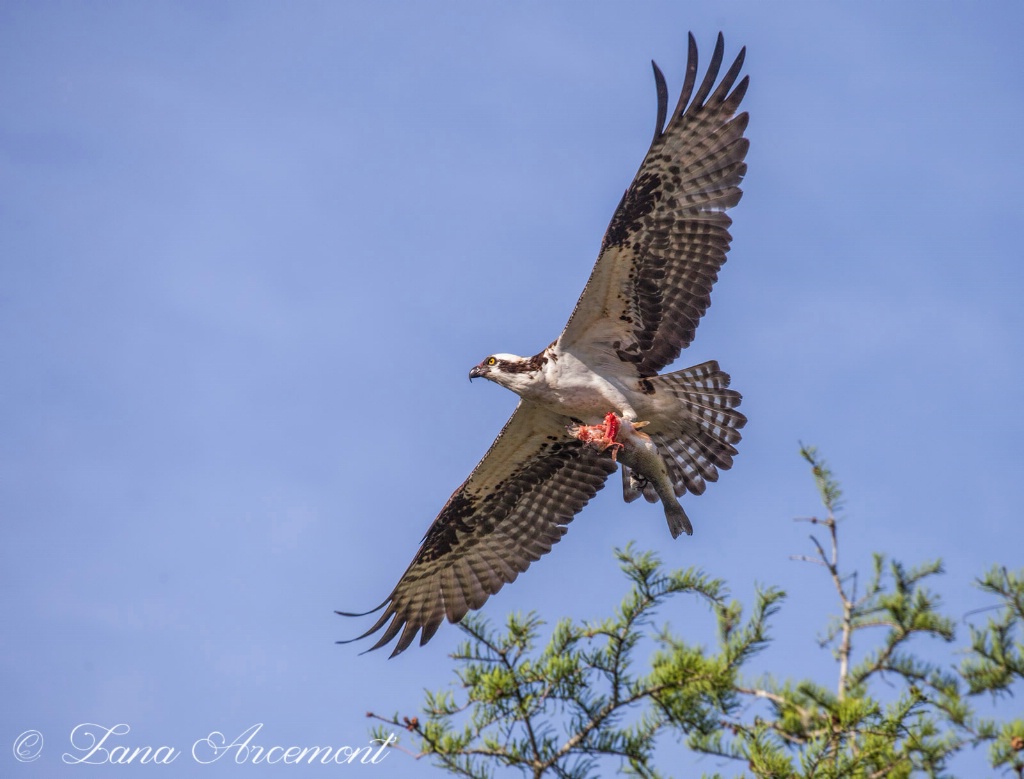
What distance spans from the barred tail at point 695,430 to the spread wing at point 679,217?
27.6 inches

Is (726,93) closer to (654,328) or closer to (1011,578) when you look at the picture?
(654,328)

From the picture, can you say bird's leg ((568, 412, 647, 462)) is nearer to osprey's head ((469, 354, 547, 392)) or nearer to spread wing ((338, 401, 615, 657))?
osprey's head ((469, 354, 547, 392))

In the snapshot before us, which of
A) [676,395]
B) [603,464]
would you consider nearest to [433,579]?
[603,464]

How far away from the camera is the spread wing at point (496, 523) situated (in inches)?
412

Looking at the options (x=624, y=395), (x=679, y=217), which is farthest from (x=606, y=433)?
(x=679, y=217)

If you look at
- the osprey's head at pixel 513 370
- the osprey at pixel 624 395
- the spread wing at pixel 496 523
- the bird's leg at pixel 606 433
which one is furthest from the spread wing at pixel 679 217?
the spread wing at pixel 496 523

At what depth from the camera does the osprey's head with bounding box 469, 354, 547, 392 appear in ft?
31.6

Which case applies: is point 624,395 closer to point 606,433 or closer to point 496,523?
point 606,433

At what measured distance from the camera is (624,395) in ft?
31.9

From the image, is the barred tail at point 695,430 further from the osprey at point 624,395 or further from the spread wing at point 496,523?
the spread wing at point 496,523

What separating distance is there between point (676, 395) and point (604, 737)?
395cm

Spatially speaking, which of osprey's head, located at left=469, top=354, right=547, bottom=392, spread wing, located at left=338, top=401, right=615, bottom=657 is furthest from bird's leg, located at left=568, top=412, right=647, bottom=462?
spread wing, located at left=338, top=401, right=615, bottom=657

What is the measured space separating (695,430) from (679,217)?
2082mm

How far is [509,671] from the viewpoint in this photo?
6918 millimetres
